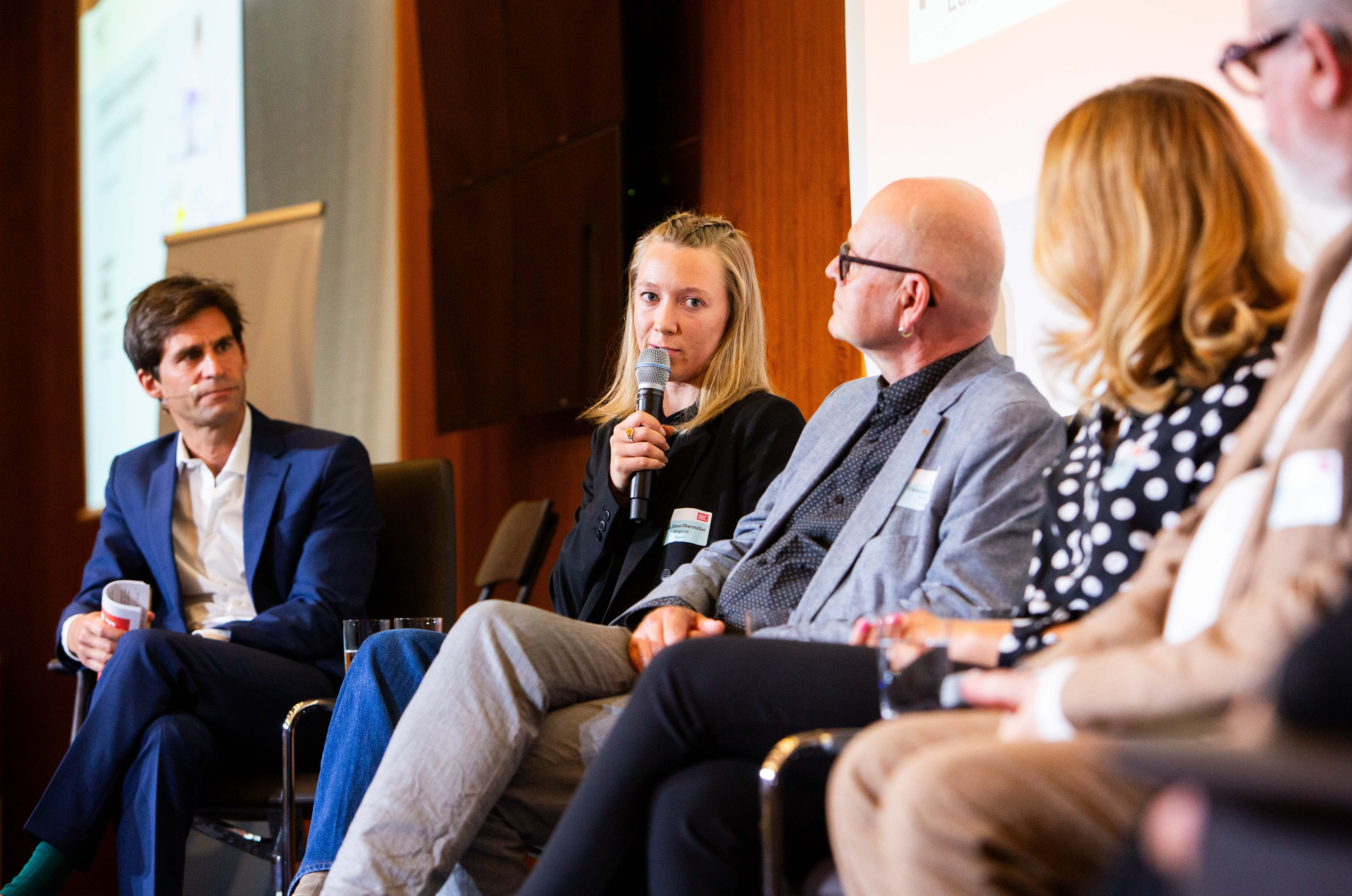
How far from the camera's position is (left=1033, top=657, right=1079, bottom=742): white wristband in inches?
39.6

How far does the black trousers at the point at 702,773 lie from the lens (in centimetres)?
134

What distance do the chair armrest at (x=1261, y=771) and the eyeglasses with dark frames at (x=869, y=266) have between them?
1416mm

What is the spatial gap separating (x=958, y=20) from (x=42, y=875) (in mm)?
2572

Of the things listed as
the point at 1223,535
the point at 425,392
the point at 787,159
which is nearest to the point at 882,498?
the point at 1223,535

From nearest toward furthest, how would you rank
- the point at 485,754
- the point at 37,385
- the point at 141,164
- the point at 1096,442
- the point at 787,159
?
1. the point at 1096,442
2. the point at 485,754
3. the point at 787,159
4. the point at 141,164
5. the point at 37,385

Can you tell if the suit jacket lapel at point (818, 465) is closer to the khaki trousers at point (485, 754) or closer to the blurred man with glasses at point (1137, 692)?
the khaki trousers at point (485, 754)

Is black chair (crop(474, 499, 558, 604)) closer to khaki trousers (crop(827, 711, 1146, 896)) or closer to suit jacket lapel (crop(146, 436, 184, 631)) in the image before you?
suit jacket lapel (crop(146, 436, 184, 631))

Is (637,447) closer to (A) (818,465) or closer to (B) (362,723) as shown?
(A) (818,465)

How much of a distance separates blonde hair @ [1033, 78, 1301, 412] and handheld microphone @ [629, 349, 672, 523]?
1.06 metres

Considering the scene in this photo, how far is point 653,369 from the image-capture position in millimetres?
2381

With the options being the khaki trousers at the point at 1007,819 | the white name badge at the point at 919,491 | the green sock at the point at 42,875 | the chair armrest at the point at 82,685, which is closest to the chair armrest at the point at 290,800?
the green sock at the point at 42,875

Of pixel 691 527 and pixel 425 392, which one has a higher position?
pixel 425 392

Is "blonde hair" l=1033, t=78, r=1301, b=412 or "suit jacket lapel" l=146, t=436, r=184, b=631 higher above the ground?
"blonde hair" l=1033, t=78, r=1301, b=412

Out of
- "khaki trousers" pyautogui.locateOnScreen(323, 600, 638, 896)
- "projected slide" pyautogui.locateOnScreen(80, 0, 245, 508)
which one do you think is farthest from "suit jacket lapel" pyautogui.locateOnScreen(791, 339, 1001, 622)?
"projected slide" pyautogui.locateOnScreen(80, 0, 245, 508)
